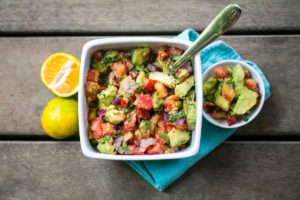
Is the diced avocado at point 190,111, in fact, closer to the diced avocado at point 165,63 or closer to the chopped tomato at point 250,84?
the diced avocado at point 165,63

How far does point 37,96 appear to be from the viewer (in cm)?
130

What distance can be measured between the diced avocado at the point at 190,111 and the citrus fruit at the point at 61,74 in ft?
A: 1.15

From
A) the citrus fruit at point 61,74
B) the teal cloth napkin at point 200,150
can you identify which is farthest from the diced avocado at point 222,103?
the citrus fruit at point 61,74

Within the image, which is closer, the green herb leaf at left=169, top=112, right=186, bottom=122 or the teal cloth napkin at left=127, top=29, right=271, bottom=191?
the green herb leaf at left=169, top=112, right=186, bottom=122

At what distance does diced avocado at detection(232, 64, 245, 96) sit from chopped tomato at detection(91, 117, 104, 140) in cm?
41

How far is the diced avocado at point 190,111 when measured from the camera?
1022 mm

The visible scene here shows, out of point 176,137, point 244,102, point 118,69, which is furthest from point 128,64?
point 244,102

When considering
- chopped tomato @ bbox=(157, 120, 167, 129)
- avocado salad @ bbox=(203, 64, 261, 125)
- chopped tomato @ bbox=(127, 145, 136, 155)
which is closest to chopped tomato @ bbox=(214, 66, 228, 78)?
avocado salad @ bbox=(203, 64, 261, 125)

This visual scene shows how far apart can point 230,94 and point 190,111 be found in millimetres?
162

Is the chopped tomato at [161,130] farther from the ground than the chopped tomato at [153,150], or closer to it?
farther from the ground

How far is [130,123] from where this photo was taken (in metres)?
1.04

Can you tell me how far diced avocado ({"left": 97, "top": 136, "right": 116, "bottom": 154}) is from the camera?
104 centimetres

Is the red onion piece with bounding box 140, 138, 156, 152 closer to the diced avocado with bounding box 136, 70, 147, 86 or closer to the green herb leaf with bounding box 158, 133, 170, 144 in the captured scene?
the green herb leaf with bounding box 158, 133, 170, 144

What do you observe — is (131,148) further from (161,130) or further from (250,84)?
(250,84)
